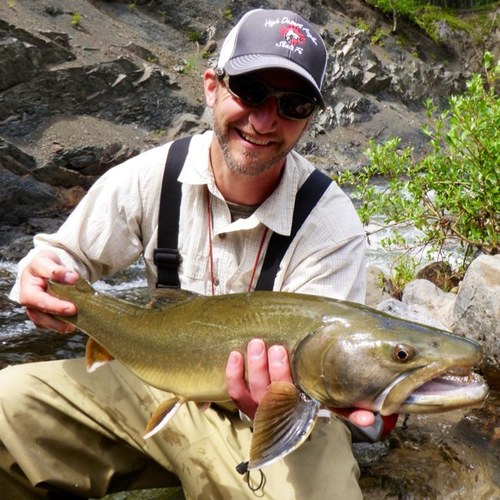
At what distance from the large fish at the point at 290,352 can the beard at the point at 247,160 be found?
0.76 meters

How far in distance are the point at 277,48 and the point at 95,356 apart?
177 centimetres

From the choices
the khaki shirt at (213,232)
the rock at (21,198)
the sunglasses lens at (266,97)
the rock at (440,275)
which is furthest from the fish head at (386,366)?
the rock at (21,198)

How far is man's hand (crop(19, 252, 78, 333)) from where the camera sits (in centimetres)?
278

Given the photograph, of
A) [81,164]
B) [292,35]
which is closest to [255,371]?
[292,35]

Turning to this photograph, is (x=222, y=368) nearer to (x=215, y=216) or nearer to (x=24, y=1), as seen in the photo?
(x=215, y=216)

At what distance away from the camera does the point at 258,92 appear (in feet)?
10.2

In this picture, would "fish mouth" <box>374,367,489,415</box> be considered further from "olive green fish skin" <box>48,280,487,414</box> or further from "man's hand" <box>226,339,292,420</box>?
"man's hand" <box>226,339,292,420</box>

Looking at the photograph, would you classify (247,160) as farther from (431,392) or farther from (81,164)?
(81,164)

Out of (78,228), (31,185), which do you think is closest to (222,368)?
(78,228)

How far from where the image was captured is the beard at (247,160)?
3148 millimetres

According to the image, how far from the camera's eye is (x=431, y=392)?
204 centimetres

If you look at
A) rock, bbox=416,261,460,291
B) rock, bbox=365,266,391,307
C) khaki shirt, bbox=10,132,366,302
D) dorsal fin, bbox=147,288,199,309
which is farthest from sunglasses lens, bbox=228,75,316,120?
rock, bbox=416,261,460,291

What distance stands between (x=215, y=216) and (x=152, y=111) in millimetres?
15989

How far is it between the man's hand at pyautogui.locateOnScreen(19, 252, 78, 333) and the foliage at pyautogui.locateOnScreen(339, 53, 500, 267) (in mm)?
4288
